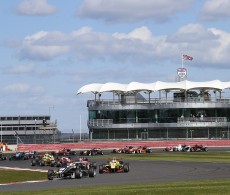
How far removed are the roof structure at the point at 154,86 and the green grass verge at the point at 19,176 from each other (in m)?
75.0

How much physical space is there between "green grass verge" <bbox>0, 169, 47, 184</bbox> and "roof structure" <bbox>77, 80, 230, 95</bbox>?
75021mm

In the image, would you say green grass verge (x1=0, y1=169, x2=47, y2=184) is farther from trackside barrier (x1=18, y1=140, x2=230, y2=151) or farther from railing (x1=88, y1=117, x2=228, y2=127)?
railing (x1=88, y1=117, x2=228, y2=127)

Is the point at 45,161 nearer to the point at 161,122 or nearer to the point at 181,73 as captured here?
the point at 161,122

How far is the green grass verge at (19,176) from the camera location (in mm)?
47656

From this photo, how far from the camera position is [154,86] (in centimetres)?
13112

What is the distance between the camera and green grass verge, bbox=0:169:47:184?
156 feet

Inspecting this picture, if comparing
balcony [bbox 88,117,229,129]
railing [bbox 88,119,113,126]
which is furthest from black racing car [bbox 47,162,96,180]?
railing [bbox 88,119,113,126]

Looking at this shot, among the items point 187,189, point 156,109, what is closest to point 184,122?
point 156,109

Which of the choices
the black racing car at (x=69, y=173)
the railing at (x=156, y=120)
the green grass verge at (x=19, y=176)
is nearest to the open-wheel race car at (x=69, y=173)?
the black racing car at (x=69, y=173)

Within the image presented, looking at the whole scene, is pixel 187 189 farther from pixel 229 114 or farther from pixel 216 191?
pixel 229 114

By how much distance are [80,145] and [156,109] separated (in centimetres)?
2374

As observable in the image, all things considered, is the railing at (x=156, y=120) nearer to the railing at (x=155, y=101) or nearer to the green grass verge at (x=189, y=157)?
the railing at (x=155, y=101)

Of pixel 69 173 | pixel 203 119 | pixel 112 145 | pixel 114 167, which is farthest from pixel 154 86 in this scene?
pixel 69 173

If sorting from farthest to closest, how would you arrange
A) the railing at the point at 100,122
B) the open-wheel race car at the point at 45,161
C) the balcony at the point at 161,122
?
the railing at the point at 100,122, the balcony at the point at 161,122, the open-wheel race car at the point at 45,161
